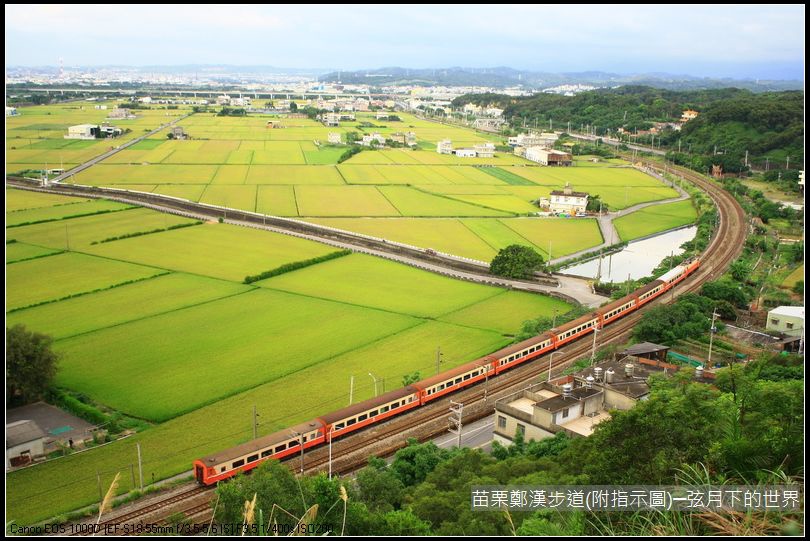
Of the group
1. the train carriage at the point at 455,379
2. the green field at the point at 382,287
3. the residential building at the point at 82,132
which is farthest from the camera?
the residential building at the point at 82,132

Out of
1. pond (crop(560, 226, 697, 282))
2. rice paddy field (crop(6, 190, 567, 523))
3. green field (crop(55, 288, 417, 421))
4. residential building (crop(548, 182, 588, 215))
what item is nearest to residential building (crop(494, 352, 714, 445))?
rice paddy field (crop(6, 190, 567, 523))

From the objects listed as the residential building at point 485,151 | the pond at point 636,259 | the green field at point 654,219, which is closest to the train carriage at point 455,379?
the pond at point 636,259

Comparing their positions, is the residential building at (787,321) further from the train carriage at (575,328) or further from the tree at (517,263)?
the tree at (517,263)

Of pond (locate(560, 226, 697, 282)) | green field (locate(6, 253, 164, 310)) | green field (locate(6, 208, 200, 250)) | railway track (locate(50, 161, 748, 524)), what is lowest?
railway track (locate(50, 161, 748, 524))

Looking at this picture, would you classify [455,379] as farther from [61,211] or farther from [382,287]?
[61,211]

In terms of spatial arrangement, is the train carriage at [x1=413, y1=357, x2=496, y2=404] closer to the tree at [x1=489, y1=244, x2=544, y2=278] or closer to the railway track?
the railway track

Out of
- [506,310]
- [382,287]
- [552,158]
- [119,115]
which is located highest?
[119,115]

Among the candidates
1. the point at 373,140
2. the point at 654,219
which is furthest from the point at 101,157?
the point at 654,219
